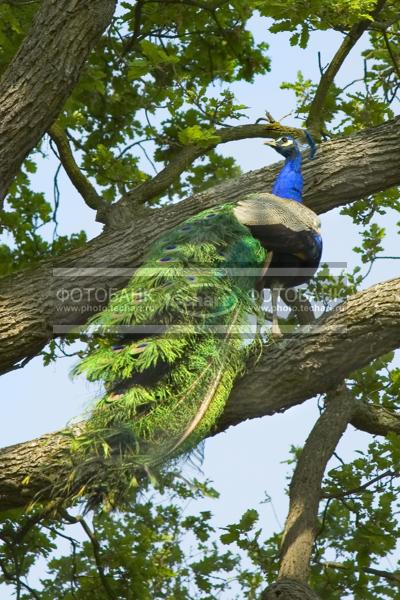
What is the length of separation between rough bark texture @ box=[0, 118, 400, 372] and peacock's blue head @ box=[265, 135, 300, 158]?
0.19m

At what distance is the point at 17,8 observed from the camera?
7312mm

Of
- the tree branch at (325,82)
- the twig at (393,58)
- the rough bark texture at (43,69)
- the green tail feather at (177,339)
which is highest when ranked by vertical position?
the twig at (393,58)

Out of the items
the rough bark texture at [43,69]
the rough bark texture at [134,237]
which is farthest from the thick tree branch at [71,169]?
the rough bark texture at [43,69]

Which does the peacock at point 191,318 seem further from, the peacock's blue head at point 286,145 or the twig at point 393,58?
the twig at point 393,58

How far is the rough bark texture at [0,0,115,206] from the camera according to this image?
18.0 feet

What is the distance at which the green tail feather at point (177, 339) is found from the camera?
4727mm

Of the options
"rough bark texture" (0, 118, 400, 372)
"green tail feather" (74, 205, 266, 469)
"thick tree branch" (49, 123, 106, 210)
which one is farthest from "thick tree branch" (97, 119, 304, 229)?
"green tail feather" (74, 205, 266, 469)

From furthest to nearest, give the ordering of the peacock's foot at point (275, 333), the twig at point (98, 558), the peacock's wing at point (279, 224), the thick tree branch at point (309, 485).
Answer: the twig at point (98, 558) < the peacock's wing at point (279, 224) < the thick tree branch at point (309, 485) < the peacock's foot at point (275, 333)

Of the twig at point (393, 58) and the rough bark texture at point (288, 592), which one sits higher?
the twig at point (393, 58)

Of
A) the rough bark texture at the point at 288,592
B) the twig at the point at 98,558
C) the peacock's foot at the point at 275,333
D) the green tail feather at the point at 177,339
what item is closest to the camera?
the green tail feather at the point at 177,339

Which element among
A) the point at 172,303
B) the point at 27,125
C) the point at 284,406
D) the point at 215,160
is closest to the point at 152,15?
the point at 215,160

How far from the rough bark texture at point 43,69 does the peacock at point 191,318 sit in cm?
104

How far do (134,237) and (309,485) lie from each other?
1932 mm

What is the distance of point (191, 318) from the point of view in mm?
5266
